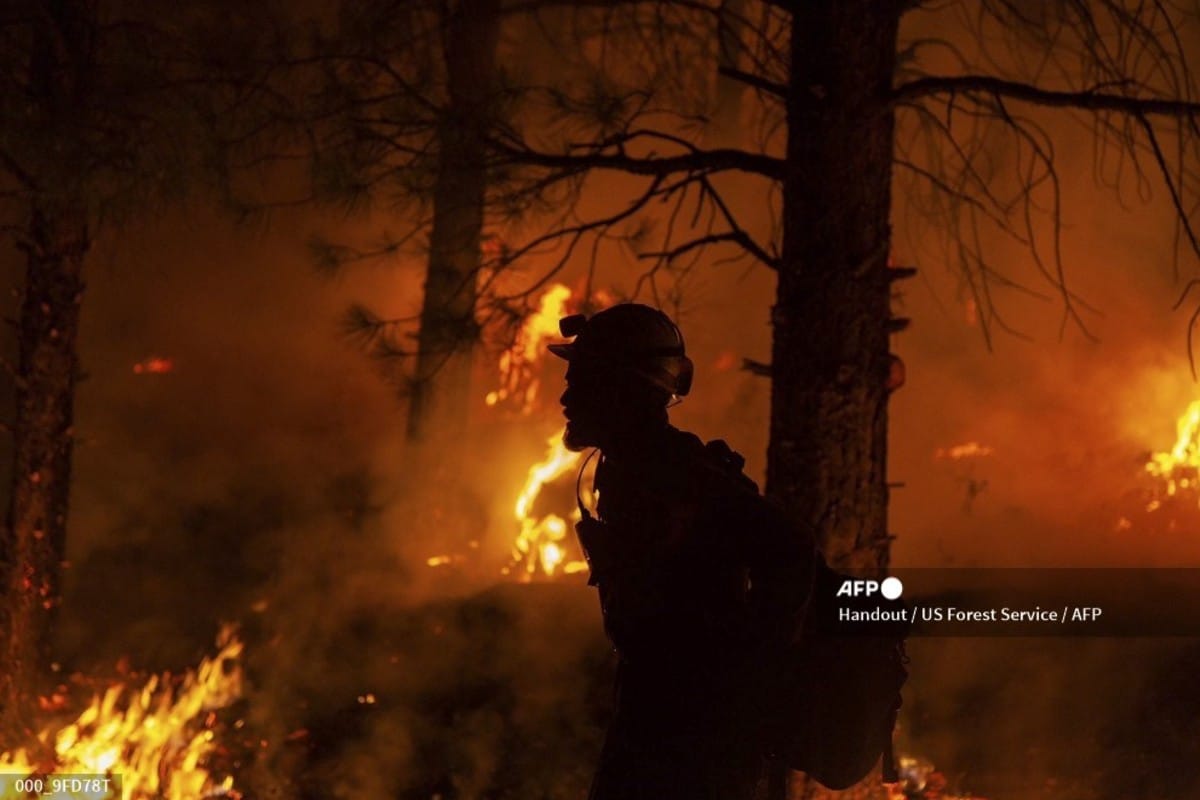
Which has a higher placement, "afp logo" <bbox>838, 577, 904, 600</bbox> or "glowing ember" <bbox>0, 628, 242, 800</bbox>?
"afp logo" <bbox>838, 577, 904, 600</bbox>

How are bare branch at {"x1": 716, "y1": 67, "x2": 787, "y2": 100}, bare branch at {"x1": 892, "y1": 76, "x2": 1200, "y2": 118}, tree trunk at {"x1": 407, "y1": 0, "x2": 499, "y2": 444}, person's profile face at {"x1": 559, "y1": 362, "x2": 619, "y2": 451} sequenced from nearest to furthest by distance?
person's profile face at {"x1": 559, "y1": 362, "x2": 619, "y2": 451}, bare branch at {"x1": 892, "y1": 76, "x2": 1200, "y2": 118}, bare branch at {"x1": 716, "y1": 67, "x2": 787, "y2": 100}, tree trunk at {"x1": 407, "y1": 0, "x2": 499, "y2": 444}

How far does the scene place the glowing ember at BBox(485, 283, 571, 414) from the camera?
945cm

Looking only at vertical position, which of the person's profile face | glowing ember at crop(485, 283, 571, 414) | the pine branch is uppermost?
glowing ember at crop(485, 283, 571, 414)

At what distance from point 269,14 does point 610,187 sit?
4.86 meters

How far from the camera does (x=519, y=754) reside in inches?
227

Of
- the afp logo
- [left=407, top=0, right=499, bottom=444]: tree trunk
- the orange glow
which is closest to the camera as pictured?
the afp logo

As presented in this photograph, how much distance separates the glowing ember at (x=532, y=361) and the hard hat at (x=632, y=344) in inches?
253


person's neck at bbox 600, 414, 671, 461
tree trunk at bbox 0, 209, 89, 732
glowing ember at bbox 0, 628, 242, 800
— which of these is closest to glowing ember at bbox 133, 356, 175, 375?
tree trunk at bbox 0, 209, 89, 732

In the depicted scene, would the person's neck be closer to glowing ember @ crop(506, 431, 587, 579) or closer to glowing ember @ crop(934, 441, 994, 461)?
glowing ember @ crop(506, 431, 587, 579)

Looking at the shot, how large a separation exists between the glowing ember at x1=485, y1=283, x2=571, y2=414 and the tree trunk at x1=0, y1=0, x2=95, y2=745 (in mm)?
4217

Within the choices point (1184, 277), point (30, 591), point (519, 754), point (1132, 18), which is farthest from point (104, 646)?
point (1184, 277)

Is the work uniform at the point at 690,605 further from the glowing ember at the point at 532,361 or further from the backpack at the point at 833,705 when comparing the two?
the glowing ember at the point at 532,361

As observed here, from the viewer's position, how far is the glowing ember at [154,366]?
1138 cm

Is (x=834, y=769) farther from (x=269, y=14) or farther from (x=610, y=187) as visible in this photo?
(x=610, y=187)
